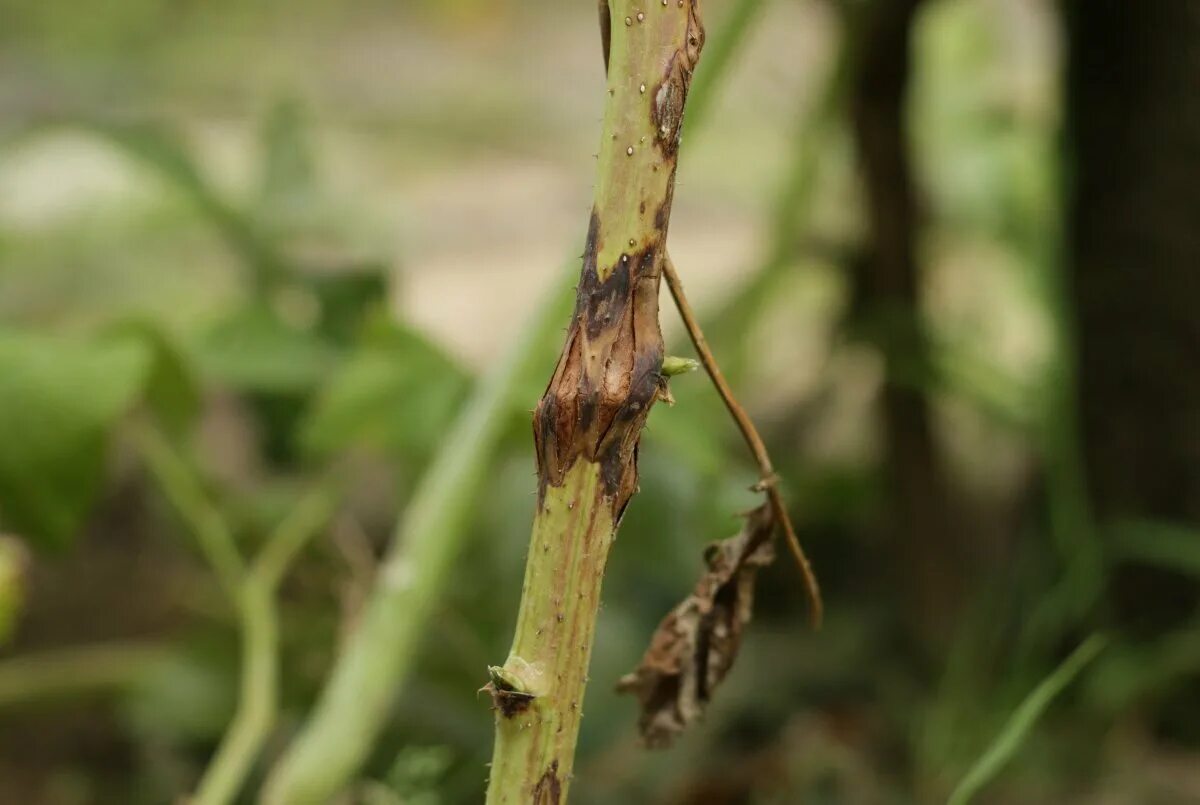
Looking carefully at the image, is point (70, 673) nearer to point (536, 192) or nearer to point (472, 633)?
point (472, 633)

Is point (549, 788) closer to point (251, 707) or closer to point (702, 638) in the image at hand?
point (702, 638)

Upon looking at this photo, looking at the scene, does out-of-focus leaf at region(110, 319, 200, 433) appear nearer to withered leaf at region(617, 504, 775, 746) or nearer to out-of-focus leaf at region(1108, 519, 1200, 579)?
withered leaf at region(617, 504, 775, 746)

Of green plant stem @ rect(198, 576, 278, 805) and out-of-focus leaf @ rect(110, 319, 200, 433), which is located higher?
out-of-focus leaf @ rect(110, 319, 200, 433)

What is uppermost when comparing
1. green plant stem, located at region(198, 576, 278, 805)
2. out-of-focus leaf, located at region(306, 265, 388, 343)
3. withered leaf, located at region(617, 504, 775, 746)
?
out-of-focus leaf, located at region(306, 265, 388, 343)

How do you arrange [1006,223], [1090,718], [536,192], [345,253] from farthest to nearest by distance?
1. [536,192]
2. [345,253]
3. [1006,223]
4. [1090,718]

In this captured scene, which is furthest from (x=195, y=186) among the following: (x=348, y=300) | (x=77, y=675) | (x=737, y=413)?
(x=737, y=413)

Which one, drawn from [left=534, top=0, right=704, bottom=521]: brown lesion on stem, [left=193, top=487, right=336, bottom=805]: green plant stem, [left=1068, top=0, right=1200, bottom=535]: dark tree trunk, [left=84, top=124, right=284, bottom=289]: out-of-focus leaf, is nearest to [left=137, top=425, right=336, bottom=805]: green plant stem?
[left=193, top=487, right=336, bottom=805]: green plant stem

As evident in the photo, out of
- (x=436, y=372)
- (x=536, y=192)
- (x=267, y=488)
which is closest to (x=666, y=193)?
(x=436, y=372)
